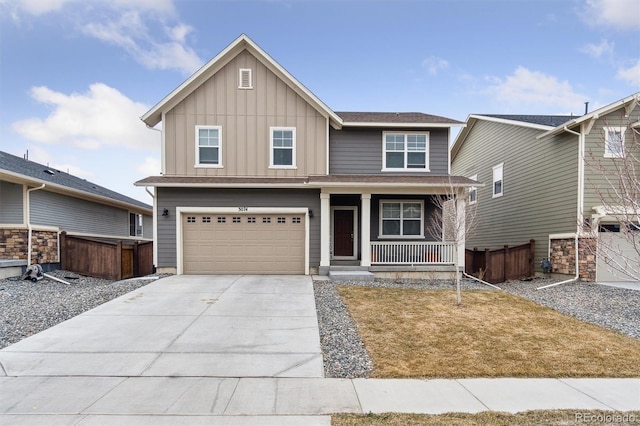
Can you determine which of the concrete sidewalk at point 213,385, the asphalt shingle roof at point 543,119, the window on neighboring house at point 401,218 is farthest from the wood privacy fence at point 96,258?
the asphalt shingle roof at point 543,119

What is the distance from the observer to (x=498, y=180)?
654 inches

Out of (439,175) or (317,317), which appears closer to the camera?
(317,317)

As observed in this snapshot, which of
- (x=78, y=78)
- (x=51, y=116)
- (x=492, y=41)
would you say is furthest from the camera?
(x=51, y=116)

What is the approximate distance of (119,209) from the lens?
1942 cm

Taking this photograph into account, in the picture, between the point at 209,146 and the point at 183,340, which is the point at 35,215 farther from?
the point at 183,340

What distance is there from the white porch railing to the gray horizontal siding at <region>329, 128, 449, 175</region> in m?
2.83

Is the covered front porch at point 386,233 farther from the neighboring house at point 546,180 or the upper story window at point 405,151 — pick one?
the neighboring house at point 546,180

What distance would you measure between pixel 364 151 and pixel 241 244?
5.82 m

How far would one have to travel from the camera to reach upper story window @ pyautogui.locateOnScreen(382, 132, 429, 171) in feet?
43.9

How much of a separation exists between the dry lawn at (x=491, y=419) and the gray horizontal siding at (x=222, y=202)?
29.4 feet

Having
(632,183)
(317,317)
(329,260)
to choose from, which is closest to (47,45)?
(329,260)

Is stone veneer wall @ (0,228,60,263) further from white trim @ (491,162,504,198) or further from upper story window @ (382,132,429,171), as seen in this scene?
white trim @ (491,162,504,198)

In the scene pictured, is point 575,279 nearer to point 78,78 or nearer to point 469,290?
point 469,290

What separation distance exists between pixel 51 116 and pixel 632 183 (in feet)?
88.2
